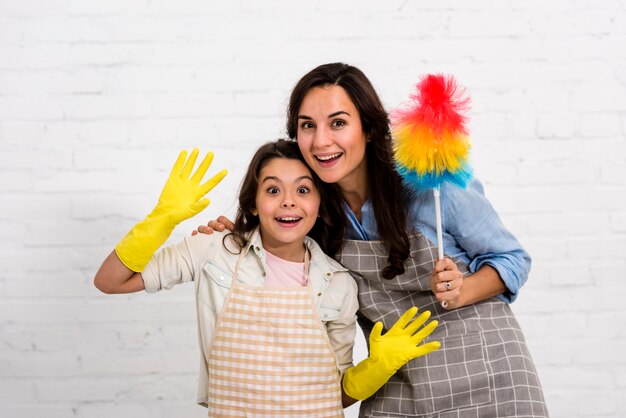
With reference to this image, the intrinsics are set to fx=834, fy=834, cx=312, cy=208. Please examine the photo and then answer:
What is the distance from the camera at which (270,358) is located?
6.25 ft

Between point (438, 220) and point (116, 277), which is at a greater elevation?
point (438, 220)

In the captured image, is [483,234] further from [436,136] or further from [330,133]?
[330,133]

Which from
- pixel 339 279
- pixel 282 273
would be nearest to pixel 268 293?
pixel 282 273

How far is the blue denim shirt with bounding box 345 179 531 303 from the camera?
197cm

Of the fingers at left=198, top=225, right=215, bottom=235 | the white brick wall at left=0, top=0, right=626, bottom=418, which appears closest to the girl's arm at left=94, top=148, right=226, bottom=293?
the fingers at left=198, top=225, right=215, bottom=235

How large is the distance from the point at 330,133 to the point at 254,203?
264 mm

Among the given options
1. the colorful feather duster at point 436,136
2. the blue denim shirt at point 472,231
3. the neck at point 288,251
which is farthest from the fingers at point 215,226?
the colorful feather duster at point 436,136

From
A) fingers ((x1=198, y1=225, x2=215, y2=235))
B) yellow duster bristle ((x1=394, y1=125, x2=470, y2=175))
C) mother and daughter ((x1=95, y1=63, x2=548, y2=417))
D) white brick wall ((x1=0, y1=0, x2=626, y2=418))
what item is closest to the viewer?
yellow duster bristle ((x1=394, y1=125, x2=470, y2=175))

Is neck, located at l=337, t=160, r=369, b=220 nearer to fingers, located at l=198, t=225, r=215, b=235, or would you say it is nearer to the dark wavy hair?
the dark wavy hair

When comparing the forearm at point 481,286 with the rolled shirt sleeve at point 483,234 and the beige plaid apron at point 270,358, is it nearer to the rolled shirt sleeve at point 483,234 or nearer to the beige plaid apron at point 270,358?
the rolled shirt sleeve at point 483,234

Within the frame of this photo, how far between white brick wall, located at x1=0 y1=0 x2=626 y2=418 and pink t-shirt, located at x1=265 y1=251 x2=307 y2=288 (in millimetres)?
677

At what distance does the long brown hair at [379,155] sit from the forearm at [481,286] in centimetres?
16

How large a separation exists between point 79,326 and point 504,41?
165 cm

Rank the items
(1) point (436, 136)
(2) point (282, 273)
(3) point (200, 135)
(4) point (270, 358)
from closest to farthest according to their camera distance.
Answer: (1) point (436, 136)
(4) point (270, 358)
(2) point (282, 273)
(3) point (200, 135)
